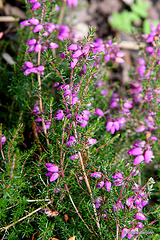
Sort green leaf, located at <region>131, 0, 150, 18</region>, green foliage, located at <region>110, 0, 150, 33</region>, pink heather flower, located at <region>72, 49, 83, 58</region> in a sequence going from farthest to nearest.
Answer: green leaf, located at <region>131, 0, 150, 18</region>, green foliage, located at <region>110, 0, 150, 33</region>, pink heather flower, located at <region>72, 49, 83, 58</region>

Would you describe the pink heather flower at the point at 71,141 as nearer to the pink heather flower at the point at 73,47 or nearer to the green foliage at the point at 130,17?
the pink heather flower at the point at 73,47

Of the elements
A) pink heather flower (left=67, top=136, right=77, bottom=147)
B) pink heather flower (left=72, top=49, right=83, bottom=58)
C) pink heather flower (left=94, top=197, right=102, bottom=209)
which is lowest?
pink heather flower (left=94, top=197, right=102, bottom=209)

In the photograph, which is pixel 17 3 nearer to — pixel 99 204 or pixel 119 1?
pixel 119 1

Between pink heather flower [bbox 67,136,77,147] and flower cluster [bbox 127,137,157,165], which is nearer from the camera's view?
flower cluster [bbox 127,137,157,165]

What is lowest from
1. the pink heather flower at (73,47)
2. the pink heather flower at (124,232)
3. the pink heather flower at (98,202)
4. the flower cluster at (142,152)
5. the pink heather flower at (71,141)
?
the pink heather flower at (124,232)

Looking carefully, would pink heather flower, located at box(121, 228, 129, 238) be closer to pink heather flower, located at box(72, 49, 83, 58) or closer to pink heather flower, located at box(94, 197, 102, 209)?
pink heather flower, located at box(94, 197, 102, 209)

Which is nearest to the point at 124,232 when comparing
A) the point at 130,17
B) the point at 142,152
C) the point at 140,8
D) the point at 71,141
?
the point at 142,152

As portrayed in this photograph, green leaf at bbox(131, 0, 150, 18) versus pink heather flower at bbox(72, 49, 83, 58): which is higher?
pink heather flower at bbox(72, 49, 83, 58)

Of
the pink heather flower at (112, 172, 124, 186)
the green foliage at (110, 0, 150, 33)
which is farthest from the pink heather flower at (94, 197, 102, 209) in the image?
the green foliage at (110, 0, 150, 33)

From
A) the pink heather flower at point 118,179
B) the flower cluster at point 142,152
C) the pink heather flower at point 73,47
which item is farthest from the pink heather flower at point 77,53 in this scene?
the pink heather flower at point 118,179

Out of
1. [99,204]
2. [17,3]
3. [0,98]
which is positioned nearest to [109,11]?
[17,3]

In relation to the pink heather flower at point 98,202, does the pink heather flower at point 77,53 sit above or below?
above
